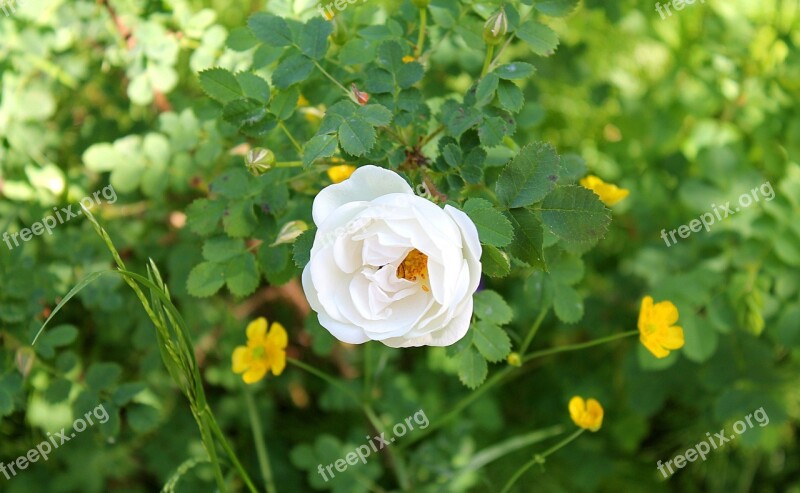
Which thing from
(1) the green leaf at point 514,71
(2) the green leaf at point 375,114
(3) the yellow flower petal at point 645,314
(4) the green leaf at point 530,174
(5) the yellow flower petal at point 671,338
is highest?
(1) the green leaf at point 514,71

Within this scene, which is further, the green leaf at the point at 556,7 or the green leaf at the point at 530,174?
the green leaf at the point at 556,7

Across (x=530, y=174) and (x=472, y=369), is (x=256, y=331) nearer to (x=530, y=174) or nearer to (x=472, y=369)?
(x=472, y=369)

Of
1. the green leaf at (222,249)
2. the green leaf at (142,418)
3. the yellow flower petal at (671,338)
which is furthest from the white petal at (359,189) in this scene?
the green leaf at (142,418)

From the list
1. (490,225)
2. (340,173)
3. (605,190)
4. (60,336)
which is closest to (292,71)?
(340,173)

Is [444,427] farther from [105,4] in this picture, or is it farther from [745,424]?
[105,4]

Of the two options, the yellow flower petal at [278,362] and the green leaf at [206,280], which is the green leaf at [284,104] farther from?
the yellow flower petal at [278,362]
